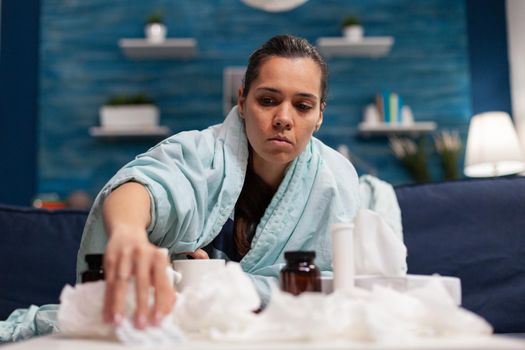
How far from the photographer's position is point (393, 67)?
416cm

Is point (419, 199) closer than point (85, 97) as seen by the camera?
Yes

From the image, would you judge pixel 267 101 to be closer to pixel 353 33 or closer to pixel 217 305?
pixel 217 305

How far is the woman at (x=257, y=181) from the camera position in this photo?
50.2 inches

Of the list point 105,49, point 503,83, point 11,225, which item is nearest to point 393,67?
point 503,83

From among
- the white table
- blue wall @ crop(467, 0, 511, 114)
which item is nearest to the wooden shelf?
blue wall @ crop(467, 0, 511, 114)

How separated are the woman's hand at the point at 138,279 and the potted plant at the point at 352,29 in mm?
3498

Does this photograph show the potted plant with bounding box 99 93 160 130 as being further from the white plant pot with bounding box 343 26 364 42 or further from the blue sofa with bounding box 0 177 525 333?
the blue sofa with bounding box 0 177 525 333

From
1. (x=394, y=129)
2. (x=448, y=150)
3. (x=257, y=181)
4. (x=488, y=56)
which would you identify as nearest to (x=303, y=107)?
(x=257, y=181)

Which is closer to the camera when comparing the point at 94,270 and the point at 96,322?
the point at 96,322

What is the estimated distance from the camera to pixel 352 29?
4.04m

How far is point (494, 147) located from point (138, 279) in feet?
10.3

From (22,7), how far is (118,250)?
392 centimetres

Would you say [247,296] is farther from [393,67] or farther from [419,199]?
[393,67]

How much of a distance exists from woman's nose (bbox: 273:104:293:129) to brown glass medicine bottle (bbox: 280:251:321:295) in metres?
0.57
